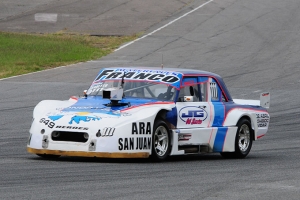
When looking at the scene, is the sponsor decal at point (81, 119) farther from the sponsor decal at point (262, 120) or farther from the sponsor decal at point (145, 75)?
the sponsor decal at point (262, 120)

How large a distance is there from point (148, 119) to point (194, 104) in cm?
128

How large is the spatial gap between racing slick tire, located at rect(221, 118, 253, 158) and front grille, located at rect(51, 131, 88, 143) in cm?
295

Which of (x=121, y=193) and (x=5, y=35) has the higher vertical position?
(x=5, y=35)

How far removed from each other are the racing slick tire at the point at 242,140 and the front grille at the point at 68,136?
2946 mm

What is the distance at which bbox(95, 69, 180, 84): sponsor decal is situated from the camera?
12.4 metres

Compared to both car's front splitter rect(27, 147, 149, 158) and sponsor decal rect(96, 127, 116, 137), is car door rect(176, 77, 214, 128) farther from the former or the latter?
sponsor decal rect(96, 127, 116, 137)

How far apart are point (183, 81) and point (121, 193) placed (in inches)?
166

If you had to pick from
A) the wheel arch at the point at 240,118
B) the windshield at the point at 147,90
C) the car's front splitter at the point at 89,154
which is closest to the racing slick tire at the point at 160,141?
the car's front splitter at the point at 89,154

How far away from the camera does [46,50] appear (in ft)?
107

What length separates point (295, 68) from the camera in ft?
96.5

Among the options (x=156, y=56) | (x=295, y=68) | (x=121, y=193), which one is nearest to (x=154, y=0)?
(x=156, y=56)

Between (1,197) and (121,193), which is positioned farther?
(121,193)

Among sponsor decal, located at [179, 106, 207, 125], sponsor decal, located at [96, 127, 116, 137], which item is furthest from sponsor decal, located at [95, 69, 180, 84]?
sponsor decal, located at [96, 127, 116, 137]

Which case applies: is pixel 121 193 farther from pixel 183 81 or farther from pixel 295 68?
pixel 295 68
